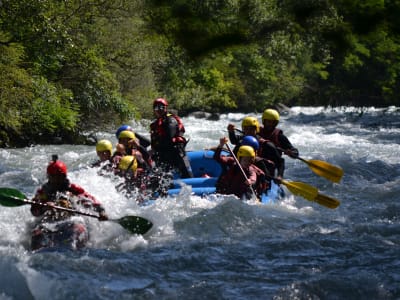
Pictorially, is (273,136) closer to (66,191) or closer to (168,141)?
(168,141)

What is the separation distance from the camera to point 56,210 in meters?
6.87

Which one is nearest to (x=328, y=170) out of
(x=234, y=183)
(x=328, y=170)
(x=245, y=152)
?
(x=328, y=170)

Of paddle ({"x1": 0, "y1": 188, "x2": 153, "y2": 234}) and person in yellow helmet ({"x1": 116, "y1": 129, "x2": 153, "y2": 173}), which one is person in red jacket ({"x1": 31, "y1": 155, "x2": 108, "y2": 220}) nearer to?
paddle ({"x1": 0, "y1": 188, "x2": 153, "y2": 234})

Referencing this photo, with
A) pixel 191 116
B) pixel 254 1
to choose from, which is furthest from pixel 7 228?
pixel 191 116

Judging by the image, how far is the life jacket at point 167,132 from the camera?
947cm

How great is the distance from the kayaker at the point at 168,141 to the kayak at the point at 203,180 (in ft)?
0.58

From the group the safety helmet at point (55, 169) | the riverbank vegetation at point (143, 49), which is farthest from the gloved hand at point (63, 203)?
the riverbank vegetation at point (143, 49)

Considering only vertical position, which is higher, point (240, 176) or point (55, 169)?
point (55, 169)

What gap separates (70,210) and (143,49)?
13242 millimetres

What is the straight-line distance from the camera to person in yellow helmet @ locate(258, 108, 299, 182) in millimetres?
9805

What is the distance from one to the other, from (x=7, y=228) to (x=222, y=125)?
1860 centimetres

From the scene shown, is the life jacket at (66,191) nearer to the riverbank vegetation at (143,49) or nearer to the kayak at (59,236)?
the kayak at (59,236)

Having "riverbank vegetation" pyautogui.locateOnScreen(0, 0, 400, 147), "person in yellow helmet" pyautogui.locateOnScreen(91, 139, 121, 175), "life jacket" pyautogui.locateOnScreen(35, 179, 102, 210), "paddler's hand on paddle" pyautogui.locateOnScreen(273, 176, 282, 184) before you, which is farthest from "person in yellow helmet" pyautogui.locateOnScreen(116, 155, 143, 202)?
"paddler's hand on paddle" pyautogui.locateOnScreen(273, 176, 282, 184)

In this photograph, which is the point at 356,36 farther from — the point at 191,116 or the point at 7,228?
the point at 191,116
